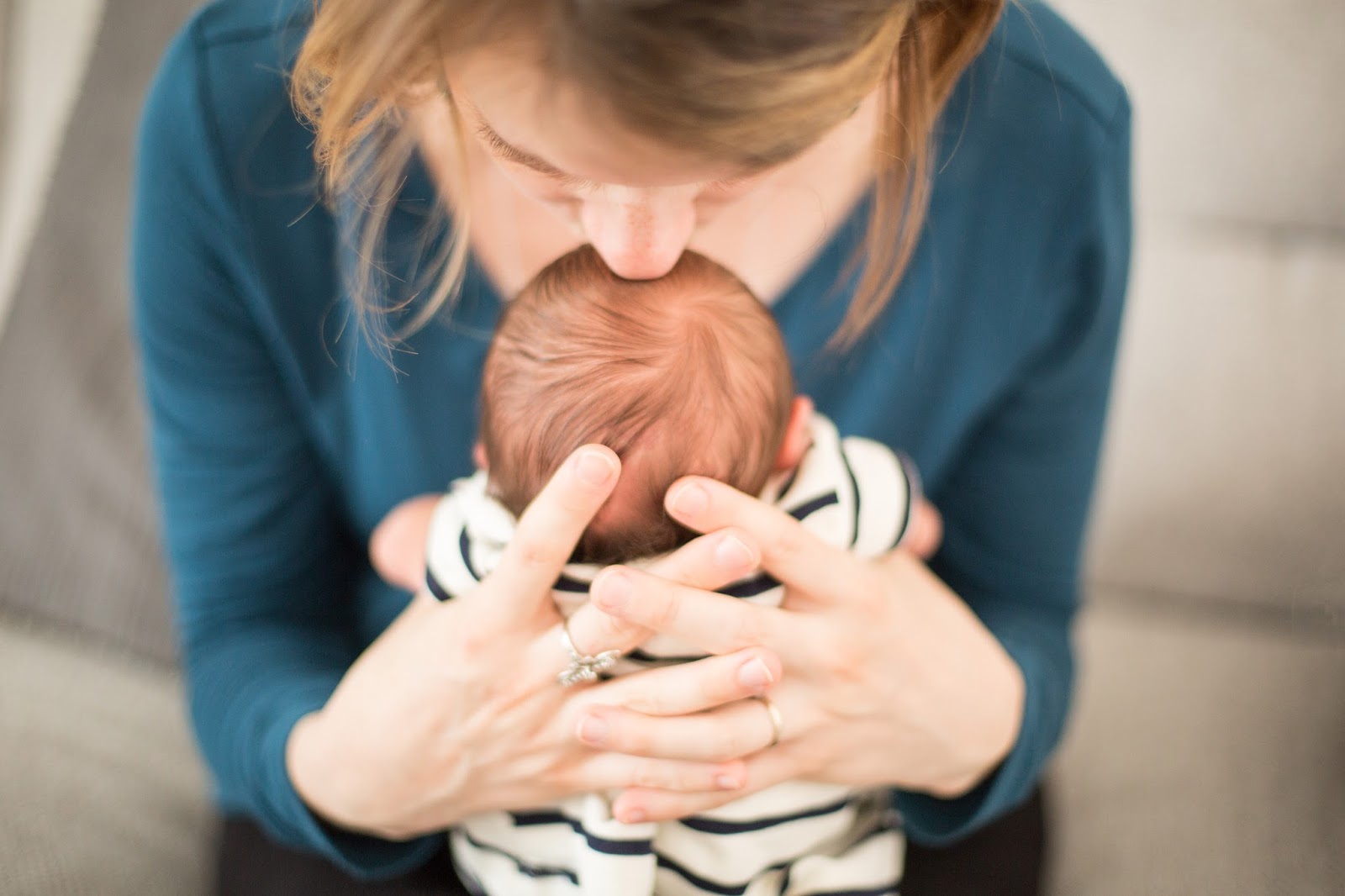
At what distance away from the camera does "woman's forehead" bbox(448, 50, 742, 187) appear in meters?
0.48

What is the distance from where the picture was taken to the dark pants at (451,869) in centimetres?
85

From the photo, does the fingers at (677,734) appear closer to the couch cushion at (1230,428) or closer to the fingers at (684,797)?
the fingers at (684,797)

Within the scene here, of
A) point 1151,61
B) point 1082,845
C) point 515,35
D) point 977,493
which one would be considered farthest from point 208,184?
point 1151,61

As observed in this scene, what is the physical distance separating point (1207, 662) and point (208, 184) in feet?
4.24

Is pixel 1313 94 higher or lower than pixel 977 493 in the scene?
higher

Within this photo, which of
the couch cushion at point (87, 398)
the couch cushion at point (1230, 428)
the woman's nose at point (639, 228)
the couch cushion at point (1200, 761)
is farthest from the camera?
the couch cushion at point (1230, 428)

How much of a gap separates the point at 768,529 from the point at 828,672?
5.6 inches

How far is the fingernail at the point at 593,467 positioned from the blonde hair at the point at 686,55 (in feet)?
0.61

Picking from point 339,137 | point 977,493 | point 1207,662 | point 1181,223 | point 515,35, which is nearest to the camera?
point 515,35

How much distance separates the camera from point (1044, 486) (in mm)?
960

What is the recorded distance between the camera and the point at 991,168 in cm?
83

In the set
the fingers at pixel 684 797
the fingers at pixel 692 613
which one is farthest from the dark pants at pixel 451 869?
the fingers at pixel 692 613

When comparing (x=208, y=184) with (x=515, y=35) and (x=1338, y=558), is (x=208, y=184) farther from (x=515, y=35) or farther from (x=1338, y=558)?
(x=1338, y=558)

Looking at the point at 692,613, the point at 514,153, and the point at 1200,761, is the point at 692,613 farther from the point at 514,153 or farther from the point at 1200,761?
the point at 1200,761
